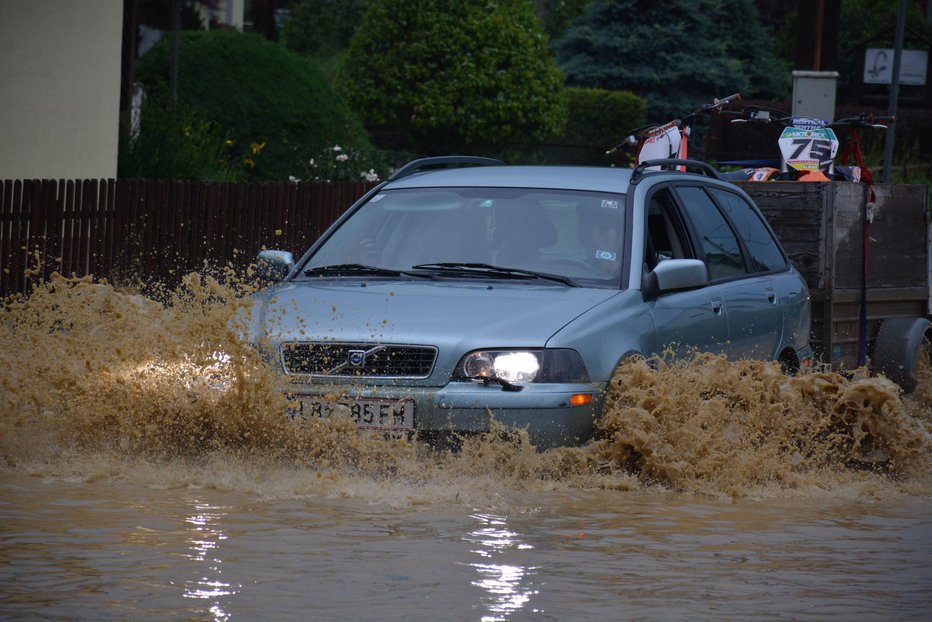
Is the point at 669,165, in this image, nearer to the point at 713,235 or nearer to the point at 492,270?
the point at 713,235

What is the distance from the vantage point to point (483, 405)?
627 cm

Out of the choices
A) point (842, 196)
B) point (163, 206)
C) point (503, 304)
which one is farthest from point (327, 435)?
point (163, 206)

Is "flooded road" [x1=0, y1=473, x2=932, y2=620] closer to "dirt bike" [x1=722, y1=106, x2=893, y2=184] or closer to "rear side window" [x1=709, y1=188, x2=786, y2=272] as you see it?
"rear side window" [x1=709, y1=188, x2=786, y2=272]

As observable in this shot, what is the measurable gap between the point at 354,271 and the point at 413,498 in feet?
5.52

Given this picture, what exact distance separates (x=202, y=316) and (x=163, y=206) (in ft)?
23.9

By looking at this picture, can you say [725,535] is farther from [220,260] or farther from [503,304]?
[220,260]

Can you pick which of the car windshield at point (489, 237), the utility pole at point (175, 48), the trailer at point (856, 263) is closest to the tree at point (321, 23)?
the utility pole at point (175, 48)

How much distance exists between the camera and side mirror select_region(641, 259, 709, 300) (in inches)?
280

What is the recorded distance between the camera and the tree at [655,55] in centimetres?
3806

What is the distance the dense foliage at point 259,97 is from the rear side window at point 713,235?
1249 cm

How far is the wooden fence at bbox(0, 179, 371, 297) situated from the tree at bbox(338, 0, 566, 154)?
435 inches

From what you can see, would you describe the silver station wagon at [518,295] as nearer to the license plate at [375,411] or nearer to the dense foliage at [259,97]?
the license plate at [375,411]

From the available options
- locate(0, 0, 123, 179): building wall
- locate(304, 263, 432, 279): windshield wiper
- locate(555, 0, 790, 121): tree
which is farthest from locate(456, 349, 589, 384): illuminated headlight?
locate(555, 0, 790, 121): tree

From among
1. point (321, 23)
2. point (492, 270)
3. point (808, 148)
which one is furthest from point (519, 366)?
point (321, 23)
